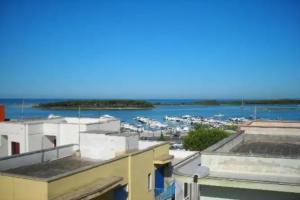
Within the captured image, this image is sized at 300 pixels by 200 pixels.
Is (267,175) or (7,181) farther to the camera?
(7,181)

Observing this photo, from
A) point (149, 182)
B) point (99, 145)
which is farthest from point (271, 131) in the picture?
point (99, 145)

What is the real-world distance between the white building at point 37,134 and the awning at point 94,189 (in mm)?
7957

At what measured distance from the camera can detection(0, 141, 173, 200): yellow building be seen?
36.6ft

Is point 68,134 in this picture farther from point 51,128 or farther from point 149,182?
point 149,182

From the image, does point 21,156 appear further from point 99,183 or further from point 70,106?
point 70,106

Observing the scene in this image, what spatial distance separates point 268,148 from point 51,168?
9.00m

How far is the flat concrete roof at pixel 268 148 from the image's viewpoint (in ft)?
40.3

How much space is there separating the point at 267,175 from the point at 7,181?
8020mm

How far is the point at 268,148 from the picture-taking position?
13.3 meters

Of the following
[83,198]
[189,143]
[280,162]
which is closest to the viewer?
[280,162]

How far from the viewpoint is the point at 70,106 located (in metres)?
154

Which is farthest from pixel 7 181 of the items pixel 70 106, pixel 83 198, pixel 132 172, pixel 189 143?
pixel 70 106

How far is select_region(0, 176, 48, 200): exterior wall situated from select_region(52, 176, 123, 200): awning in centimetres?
59

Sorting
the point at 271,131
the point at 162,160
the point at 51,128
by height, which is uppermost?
the point at 271,131
